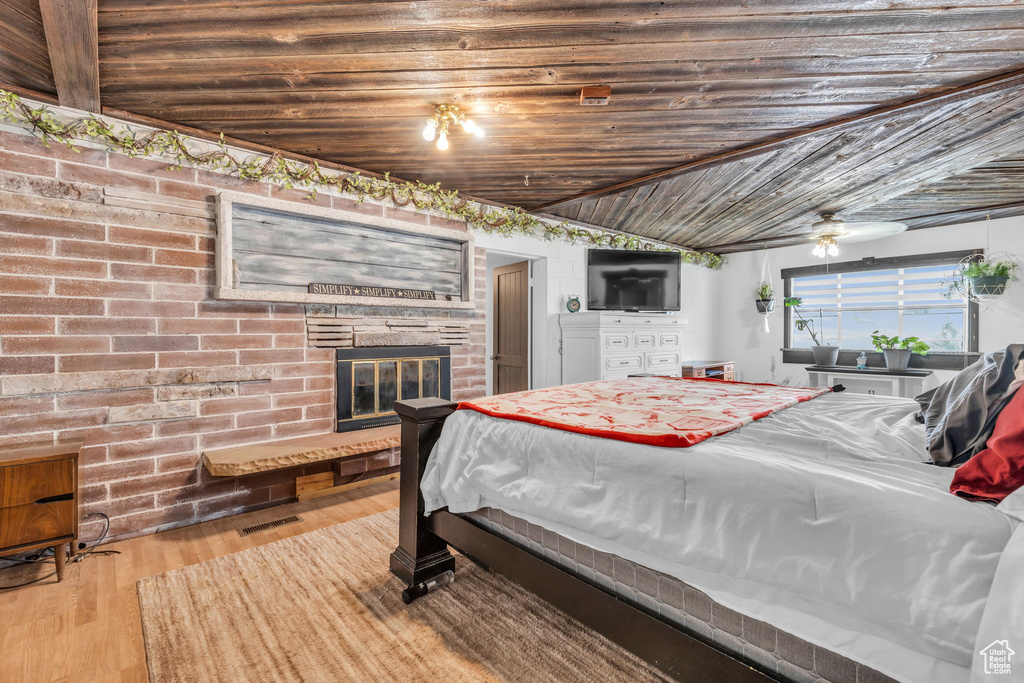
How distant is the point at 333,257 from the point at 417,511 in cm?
204

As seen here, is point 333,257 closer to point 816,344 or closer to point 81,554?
point 81,554

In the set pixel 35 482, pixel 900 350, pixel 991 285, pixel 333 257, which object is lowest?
pixel 35 482

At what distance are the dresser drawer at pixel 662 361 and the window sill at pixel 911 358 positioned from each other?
1.79 m

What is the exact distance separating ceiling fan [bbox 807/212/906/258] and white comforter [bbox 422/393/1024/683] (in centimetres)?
360

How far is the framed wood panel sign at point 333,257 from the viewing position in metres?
2.88

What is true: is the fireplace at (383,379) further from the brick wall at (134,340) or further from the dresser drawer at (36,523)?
the dresser drawer at (36,523)

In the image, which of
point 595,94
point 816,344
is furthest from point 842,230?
point 595,94

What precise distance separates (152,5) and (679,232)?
16.3 feet

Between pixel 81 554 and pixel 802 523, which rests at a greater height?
pixel 802 523

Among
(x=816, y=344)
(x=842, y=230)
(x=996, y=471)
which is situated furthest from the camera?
(x=816, y=344)

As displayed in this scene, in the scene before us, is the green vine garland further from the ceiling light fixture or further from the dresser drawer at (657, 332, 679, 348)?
the dresser drawer at (657, 332, 679, 348)

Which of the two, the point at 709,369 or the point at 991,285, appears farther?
the point at 709,369

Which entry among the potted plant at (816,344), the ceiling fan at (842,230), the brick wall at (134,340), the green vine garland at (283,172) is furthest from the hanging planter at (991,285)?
the brick wall at (134,340)

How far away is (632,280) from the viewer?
527 cm
